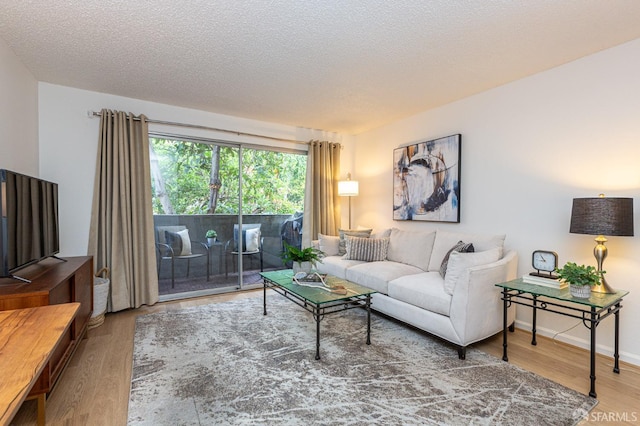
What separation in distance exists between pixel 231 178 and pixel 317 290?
2256 millimetres

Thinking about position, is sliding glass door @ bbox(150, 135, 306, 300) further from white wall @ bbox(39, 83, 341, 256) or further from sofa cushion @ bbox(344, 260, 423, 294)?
sofa cushion @ bbox(344, 260, 423, 294)

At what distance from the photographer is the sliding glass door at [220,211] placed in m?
3.80

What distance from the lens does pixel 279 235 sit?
4.58 metres

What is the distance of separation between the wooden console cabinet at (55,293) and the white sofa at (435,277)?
2.44 m

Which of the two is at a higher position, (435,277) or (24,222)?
(24,222)

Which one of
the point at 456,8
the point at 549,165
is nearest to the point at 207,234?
the point at 456,8

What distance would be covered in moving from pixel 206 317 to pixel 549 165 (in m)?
3.59

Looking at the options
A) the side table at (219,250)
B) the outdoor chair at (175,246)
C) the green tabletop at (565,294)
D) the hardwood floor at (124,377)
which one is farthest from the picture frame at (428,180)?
the outdoor chair at (175,246)

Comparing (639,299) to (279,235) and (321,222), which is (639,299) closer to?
(321,222)

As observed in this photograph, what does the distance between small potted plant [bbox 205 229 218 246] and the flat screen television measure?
5.24ft

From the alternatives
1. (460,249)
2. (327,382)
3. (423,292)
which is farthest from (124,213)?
(460,249)

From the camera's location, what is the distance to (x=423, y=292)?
2.61 m

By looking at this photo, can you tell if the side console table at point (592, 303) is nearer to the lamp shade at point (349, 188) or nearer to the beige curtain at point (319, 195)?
the lamp shade at point (349, 188)

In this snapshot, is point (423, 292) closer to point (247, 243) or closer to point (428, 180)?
point (428, 180)
